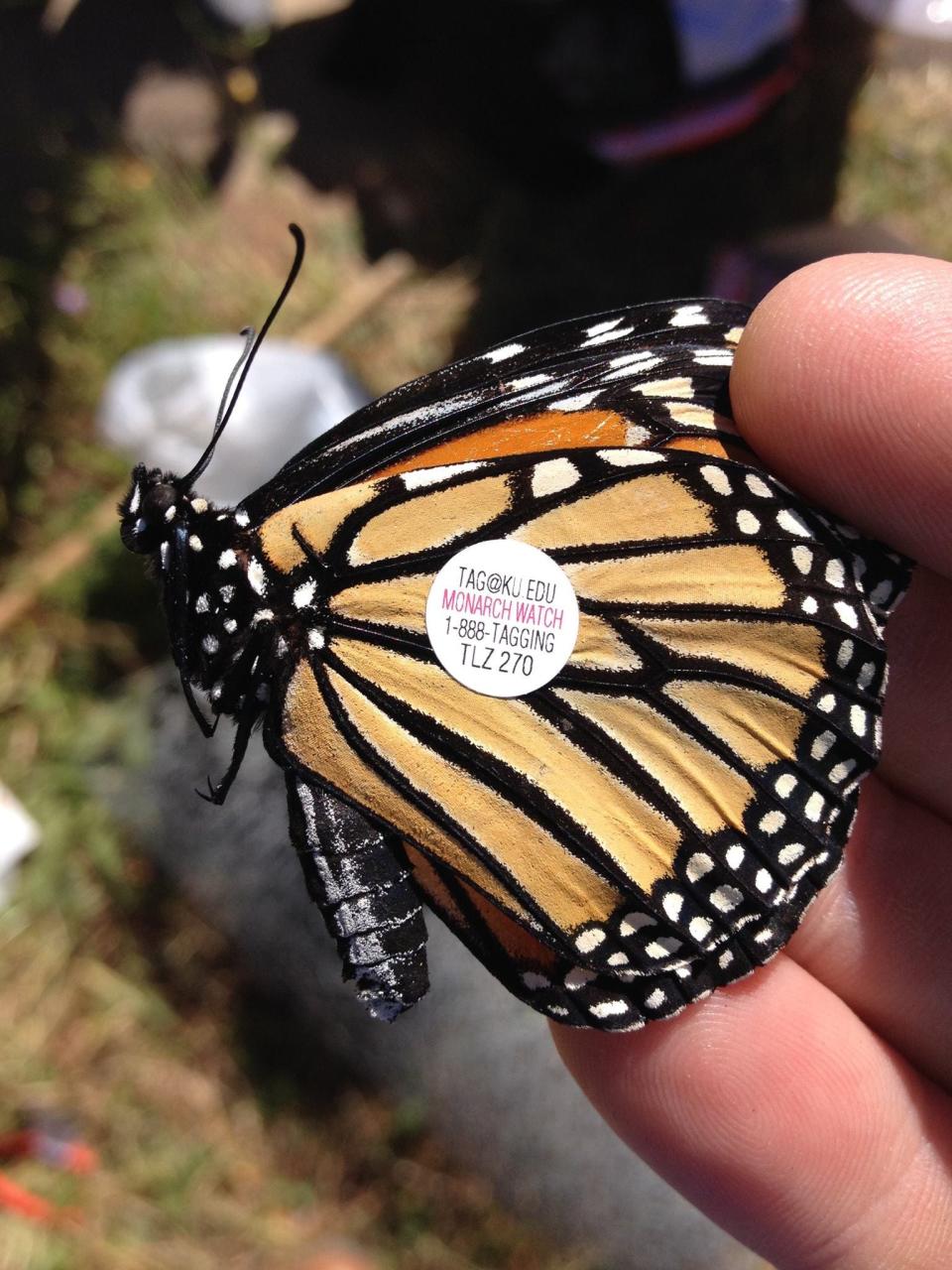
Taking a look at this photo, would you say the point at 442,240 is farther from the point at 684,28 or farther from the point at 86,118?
the point at 86,118

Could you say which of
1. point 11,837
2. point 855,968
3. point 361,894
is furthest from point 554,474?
point 11,837

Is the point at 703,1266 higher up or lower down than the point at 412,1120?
lower down

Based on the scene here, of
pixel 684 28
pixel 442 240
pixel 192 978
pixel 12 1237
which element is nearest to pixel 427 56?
pixel 442 240

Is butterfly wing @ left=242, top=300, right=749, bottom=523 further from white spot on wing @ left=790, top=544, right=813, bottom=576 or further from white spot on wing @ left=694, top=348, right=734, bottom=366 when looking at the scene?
white spot on wing @ left=790, top=544, right=813, bottom=576

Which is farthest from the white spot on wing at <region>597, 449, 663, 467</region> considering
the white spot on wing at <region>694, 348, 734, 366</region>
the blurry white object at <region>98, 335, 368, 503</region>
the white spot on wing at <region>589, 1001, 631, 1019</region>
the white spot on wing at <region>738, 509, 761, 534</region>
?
the blurry white object at <region>98, 335, 368, 503</region>

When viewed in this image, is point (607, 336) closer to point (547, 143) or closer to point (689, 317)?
point (689, 317)

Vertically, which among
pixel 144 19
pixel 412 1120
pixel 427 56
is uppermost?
pixel 144 19

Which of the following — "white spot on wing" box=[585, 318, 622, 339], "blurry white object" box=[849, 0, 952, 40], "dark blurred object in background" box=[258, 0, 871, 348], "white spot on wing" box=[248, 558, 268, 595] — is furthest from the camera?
"blurry white object" box=[849, 0, 952, 40]
